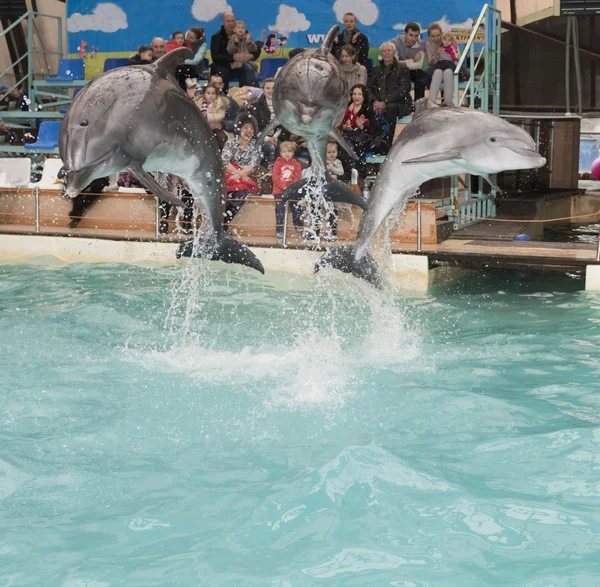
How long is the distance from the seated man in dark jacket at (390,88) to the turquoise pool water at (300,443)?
12.8 feet

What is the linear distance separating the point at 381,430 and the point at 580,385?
1677 millimetres

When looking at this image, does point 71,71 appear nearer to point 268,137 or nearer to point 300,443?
point 268,137

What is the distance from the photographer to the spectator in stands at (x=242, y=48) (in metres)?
14.2

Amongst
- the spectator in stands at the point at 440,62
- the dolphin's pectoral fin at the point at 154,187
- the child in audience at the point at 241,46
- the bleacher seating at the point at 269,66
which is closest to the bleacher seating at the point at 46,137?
the child in audience at the point at 241,46

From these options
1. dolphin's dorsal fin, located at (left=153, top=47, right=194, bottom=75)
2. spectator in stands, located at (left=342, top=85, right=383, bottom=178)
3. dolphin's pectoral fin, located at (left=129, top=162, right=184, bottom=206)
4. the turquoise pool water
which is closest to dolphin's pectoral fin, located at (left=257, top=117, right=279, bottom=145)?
dolphin's dorsal fin, located at (left=153, top=47, right=194, bottom=75)

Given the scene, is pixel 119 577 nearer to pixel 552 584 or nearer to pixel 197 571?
pixel 197 571

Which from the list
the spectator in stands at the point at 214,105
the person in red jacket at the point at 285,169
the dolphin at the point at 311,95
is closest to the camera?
the dolphin at the point at 311,95

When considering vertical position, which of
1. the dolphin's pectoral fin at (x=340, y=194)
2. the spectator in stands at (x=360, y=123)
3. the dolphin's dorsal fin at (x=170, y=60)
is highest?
the spectator in stands at (x=360, y=123)

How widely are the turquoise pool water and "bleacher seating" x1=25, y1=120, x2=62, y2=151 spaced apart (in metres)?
5.94

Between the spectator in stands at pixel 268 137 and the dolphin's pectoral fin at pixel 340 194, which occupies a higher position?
the spectator in stands at pixel 268 137

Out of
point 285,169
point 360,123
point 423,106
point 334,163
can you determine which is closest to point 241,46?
point 360,123

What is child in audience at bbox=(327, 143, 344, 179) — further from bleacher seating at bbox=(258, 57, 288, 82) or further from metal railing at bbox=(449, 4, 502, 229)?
bleacher seating at bbox=(258, 57, 288, 82)

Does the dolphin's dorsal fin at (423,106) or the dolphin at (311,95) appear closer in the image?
the dolphin at (311,95)

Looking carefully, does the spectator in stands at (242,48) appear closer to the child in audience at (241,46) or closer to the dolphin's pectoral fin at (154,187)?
the child in audience at (241,46)
